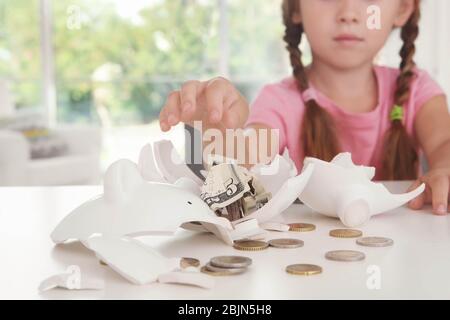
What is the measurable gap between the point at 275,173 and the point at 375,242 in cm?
13

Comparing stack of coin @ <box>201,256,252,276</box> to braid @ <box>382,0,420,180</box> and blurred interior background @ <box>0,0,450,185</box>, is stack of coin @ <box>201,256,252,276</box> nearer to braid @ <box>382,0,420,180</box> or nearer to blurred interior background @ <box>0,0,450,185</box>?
braid @ <box>382,0,420,180</box>

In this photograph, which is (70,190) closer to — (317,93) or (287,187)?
A: (287,187)

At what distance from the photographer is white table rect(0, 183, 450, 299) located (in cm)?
40

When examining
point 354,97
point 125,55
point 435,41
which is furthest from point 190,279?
point 125,55

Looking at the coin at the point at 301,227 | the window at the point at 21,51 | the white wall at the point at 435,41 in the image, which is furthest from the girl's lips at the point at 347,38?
the window at the point at 21,51

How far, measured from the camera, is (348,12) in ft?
3.83

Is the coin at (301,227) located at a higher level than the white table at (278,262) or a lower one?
higher

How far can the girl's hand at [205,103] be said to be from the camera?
65cm

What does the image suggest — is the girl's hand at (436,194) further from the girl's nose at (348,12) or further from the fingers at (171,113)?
the girl's nose at (348,12)

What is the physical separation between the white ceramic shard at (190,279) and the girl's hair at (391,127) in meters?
0.88

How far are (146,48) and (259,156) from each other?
426 centimetres

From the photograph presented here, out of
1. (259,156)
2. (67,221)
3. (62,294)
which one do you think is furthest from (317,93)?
(62,294)

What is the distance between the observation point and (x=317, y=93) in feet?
4.55

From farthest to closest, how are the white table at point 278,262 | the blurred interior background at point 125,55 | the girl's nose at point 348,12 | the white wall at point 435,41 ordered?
the blurred interior background at point 125,55 < the white wall at point 435,41 < the girl's nose at point 348,12 < the white table at point 278,262
